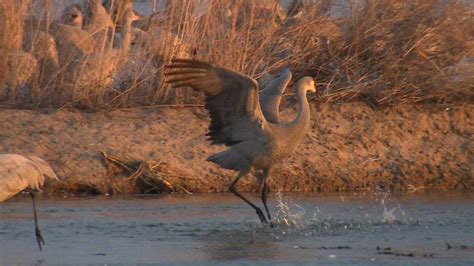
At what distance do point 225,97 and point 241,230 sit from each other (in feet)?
3.67

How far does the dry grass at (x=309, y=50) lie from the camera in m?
13.2

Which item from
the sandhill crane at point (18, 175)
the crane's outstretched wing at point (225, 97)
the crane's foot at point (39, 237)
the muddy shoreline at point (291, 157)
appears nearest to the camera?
the crane's foot at point (39, 237)

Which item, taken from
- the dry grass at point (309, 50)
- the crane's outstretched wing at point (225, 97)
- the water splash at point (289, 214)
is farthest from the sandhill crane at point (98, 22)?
the crane's outstretched wing at point (225, 97)

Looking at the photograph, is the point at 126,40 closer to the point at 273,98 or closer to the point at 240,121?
the point at 273,98

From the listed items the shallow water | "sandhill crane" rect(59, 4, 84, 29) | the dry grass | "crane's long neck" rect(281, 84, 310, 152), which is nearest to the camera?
the shallow water

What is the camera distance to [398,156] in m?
13.0

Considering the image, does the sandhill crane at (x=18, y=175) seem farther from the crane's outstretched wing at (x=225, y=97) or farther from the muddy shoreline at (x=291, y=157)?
the muddy shoreline at (x=291, y=157)

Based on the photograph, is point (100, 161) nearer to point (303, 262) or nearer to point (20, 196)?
point (20, 196)

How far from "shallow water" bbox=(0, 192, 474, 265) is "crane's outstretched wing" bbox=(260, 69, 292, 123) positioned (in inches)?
31.7

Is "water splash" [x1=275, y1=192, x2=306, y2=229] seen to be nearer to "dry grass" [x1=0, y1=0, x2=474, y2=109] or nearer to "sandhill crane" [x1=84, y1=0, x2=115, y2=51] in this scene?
"dry grass" [x1=0, y1=0, x2=474, y2=109]

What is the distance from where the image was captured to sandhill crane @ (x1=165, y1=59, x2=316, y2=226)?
9.98 metres

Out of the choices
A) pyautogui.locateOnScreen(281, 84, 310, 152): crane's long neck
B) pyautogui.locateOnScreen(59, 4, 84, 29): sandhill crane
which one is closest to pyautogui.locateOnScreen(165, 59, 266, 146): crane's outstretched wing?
pyautogui.locateOnScreen(281, 84, 310, 152): crane's long neck

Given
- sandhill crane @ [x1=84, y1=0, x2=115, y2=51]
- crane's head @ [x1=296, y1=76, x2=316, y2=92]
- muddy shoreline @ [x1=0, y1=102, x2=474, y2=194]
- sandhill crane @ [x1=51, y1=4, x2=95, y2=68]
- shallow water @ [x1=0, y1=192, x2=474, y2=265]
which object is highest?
sandhill crane @ [x1=84, y1=0, x2=115, y2=51]

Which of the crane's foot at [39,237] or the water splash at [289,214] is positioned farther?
the water splash at [289,214]
